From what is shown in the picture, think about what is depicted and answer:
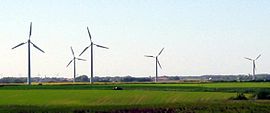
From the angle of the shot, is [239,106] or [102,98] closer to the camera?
[239,106]

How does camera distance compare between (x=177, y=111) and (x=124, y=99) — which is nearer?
(x=177, y=111)

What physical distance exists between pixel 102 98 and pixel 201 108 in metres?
25.8

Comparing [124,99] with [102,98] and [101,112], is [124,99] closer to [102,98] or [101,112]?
[102,98]

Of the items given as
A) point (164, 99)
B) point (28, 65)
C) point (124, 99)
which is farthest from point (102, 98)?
point (28, 65)

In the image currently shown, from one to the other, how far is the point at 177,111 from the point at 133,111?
4271 millimetres

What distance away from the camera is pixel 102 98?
8050 cm

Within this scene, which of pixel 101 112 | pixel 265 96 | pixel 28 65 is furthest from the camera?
pixel 28 65

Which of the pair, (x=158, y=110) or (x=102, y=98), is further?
(x=102, y=98)

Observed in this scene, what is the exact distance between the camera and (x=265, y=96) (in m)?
77.5

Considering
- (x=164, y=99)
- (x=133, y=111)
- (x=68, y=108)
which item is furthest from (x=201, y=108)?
(x=164, y=99)

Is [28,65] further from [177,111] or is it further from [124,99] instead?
[177,111]

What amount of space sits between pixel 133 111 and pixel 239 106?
36.1 ft

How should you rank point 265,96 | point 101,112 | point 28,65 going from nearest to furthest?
point 101,112 < point 265,96 < point 28,65

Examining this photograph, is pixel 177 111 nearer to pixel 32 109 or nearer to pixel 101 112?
pixel 101 112
